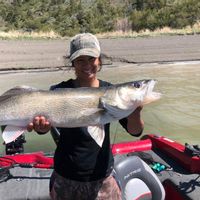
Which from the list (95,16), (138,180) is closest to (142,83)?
(138,180)

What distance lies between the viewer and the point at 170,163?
230 inches

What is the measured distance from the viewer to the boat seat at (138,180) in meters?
4.44

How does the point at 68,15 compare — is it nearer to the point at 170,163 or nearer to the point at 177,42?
the point at 177,42

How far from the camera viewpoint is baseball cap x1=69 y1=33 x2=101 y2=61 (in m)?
3.19

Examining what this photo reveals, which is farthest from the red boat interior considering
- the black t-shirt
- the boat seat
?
the black t-shirt

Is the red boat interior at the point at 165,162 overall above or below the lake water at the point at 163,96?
above

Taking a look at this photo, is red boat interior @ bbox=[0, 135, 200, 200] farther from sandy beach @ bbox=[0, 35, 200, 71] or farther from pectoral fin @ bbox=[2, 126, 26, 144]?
sandy beach @ bbox=[0, 35, 200, 71]

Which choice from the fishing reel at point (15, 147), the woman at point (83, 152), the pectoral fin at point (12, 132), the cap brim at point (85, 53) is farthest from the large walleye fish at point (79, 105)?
the fishing reel at point (15, 147)

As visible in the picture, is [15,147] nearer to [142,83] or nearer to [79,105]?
[79,105]

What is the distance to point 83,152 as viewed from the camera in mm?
3199

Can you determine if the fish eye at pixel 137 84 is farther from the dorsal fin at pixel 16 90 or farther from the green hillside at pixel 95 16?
the green hillside at pixel 95 16

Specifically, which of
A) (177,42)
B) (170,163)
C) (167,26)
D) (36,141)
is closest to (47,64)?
(177,42)

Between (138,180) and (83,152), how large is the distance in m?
1.46

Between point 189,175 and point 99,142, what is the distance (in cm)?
250
